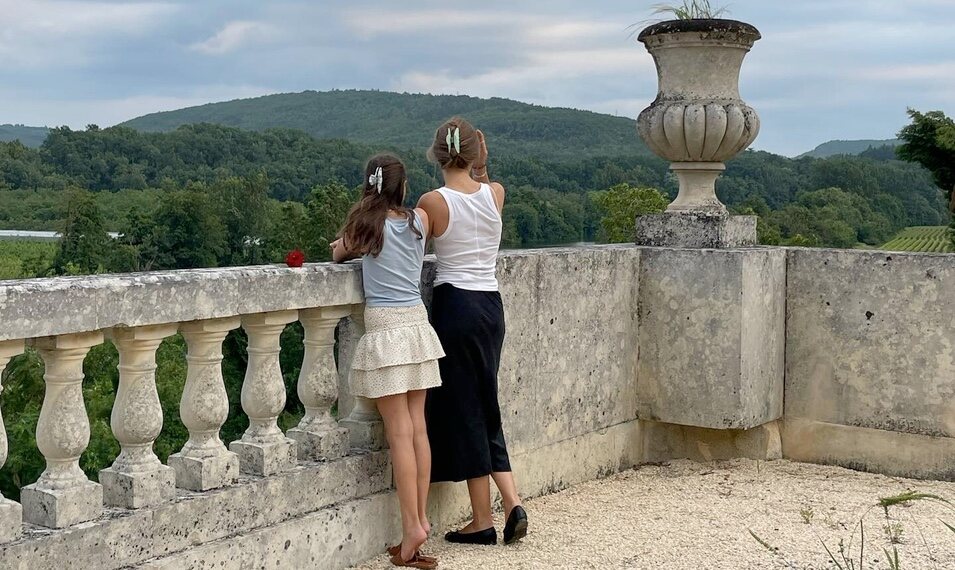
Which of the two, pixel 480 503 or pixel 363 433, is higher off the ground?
pixel 363 433

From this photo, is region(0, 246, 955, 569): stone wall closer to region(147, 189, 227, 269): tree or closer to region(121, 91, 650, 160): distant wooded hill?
region(147, 189, 227, 269): tree

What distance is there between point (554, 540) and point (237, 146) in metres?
69.9

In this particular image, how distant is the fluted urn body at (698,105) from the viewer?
5.92 metres

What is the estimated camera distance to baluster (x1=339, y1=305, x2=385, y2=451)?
4.29 meters

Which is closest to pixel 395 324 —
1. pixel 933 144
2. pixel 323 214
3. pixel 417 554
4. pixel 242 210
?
pixel 417 554

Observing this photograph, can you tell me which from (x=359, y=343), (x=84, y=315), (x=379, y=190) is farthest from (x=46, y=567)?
(x=379, y=190)

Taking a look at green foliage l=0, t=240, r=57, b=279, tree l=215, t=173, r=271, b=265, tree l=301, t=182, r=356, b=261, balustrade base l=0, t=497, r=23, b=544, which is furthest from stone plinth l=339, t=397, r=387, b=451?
tree l=215, t=173, r=271, b=265

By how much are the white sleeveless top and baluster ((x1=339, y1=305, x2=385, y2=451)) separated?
15.2 inches

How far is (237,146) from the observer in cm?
7188

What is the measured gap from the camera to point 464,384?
4.30 meters

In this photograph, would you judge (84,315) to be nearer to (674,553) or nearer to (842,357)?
(674,553)

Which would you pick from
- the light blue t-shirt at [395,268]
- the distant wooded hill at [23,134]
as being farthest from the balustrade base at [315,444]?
the distant wooded hill at [23,134]

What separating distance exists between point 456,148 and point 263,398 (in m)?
1.17

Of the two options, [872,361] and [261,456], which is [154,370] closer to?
[261,456]
